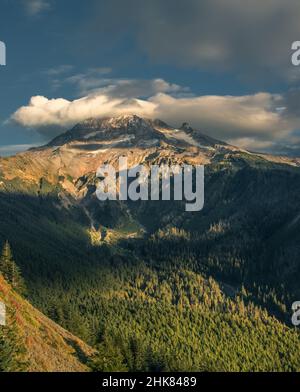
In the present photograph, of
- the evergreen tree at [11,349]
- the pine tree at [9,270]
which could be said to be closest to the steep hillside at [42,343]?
the evergreen tree at [11,349]

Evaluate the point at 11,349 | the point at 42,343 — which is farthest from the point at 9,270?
the point at 11,349

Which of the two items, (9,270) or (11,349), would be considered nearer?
(11,349)

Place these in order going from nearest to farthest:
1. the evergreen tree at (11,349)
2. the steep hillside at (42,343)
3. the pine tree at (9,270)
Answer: the evergreen tree at (11,349) → the steep hillside at (42,343) → the pine tree at (9,270)

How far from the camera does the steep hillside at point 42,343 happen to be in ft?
301

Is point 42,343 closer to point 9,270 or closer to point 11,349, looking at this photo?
point 11,349

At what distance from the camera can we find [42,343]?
3895 inches

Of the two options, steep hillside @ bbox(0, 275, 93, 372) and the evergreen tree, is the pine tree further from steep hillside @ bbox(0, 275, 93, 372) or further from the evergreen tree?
the evergreen tree

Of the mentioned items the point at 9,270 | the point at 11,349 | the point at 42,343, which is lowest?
the point at 42,343

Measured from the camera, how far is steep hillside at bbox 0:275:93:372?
9181 cm

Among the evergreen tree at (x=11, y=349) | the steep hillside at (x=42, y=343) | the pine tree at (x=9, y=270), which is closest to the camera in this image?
the evergreen tree at (x=11, y=349)

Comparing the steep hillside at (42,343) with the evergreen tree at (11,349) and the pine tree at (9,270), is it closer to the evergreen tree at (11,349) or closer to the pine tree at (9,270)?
the evergreen tree at (11,349)

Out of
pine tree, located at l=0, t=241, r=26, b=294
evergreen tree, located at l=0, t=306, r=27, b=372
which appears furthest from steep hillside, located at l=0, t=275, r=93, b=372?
pine tree, located at l=0, t=241, r=26, b=294
